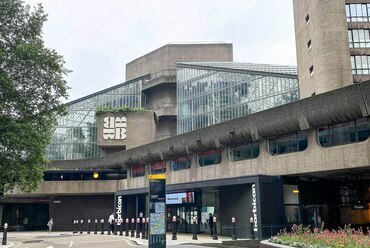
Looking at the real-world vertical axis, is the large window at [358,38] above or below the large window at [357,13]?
below

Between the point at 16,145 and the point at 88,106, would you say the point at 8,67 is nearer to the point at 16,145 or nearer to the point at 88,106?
the point at 16,145

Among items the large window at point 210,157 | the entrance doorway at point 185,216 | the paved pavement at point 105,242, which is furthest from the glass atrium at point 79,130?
the paved pavement at point 105,242

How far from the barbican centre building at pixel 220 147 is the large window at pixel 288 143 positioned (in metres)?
0.08

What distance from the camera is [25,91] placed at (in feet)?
77.5

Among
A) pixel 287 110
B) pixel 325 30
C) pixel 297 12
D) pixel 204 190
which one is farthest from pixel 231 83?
pixel 287 110

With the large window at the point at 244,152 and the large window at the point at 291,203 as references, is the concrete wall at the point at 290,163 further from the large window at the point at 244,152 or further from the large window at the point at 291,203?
the large window at the point at 291,203

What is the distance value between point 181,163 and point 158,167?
3943 millimetres

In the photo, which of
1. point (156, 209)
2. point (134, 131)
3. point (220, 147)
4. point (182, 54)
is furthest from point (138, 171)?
point (182, 54)

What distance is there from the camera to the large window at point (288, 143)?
26.4 m

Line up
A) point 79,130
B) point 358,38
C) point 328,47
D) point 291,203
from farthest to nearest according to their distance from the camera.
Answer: point 79,130 → point 358,38 → point 328,47 → point 291,203

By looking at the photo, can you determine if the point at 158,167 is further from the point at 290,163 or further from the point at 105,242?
→ the point at 290,163

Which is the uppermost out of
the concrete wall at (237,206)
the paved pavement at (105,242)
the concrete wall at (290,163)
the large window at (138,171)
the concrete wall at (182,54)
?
the concrete wall at (182,54)

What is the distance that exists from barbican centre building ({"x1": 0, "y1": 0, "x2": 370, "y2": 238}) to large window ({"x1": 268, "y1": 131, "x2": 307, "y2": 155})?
0.08 metres

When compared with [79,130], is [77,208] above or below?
below
